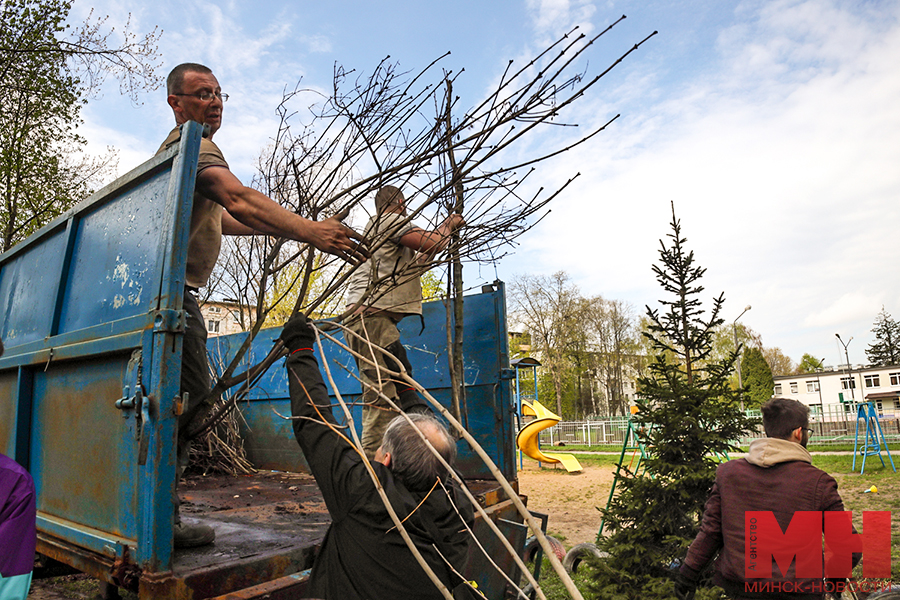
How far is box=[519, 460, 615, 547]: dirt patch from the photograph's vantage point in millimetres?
7547

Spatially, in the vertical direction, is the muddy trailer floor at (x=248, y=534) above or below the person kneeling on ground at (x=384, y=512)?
below

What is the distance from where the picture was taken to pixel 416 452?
6.40 ft

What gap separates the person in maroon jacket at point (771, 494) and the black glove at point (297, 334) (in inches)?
90.9

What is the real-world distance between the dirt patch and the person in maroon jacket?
1.66 m

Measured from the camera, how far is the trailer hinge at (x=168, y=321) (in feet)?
6.09

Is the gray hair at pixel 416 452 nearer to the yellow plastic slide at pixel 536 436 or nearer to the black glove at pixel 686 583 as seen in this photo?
the black glove at pixel 686 583

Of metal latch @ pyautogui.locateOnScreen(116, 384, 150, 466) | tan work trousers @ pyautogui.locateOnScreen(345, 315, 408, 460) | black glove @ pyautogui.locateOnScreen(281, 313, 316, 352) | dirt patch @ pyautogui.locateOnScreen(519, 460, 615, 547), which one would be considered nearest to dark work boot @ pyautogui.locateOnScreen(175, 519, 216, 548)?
metal latch @ pyautogui.locateOnScreen(116, 384, 150, 466)

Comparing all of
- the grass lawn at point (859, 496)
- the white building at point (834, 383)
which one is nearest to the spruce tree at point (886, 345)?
the white building at point (834, 383)

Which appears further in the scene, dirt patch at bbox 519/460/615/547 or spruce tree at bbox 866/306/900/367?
spruce tree at bbox 866/306/900/367

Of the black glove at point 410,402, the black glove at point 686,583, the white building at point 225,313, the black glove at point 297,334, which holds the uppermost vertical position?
the white building at point 225,313

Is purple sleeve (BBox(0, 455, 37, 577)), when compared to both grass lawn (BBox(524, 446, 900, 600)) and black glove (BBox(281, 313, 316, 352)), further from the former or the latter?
grass lawn (BBox(524, 446, 900, 600))

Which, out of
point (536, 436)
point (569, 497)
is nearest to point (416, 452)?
point (569, 497)

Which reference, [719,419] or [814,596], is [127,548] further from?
[719,419]

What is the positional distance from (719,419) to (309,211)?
122 inches
